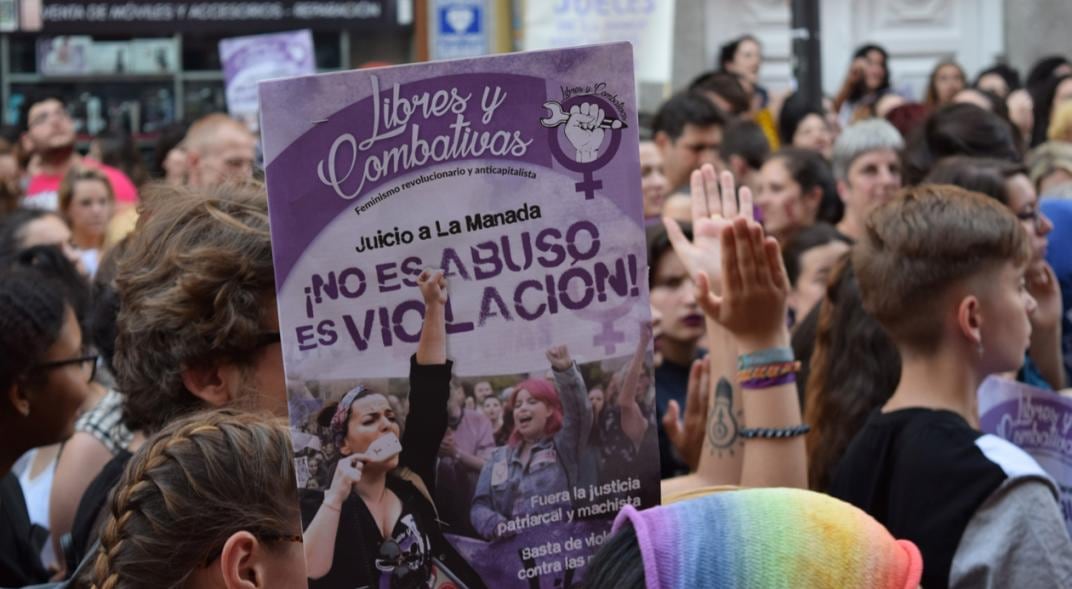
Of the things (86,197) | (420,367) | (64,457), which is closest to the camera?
(420,367)

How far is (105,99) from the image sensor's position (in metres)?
14.2

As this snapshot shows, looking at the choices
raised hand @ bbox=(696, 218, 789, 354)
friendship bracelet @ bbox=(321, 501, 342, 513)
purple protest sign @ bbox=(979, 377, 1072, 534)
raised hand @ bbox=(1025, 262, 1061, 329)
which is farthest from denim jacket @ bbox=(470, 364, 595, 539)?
raised hand @ bbox=(1025, 262, 1061, 329)

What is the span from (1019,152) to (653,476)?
4.86 meters

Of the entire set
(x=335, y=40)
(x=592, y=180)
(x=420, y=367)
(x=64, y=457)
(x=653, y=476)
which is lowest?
(x=64, y=457)

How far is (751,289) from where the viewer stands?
2.83 metres

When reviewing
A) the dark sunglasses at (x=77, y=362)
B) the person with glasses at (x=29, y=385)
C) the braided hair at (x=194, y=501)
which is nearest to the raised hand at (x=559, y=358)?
the braided hair at (x=194, y=501)

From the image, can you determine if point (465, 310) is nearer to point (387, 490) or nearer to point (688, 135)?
point (387, 490)

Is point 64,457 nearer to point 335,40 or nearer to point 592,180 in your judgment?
point 592,180

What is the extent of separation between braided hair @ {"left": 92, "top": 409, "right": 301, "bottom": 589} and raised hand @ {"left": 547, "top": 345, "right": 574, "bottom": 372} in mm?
435

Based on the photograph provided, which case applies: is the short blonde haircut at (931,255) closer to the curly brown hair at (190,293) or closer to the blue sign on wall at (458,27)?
the curly brown hair at (190,293)

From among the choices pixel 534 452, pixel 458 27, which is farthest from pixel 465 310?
pixel 458 27

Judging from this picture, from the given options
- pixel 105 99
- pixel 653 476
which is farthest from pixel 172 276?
pixel 105 99

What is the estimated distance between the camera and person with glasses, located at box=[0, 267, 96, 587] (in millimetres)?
3385

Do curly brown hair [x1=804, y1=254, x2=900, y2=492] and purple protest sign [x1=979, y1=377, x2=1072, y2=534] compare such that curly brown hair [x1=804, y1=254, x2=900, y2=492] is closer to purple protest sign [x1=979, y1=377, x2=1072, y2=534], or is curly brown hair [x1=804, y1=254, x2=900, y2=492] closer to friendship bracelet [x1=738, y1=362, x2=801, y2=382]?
purple protest sign [x1=979, y1=377, x2=1072, y2=534]
